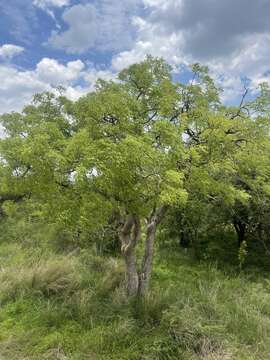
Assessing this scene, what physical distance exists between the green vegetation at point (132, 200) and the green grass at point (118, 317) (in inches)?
0.8

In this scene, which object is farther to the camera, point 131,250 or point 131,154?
point 131,250

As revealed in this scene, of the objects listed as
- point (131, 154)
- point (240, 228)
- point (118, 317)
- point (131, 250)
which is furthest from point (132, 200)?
point (240, 228)

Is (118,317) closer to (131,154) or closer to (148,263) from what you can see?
(148,263)

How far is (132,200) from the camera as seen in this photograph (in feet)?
15.6

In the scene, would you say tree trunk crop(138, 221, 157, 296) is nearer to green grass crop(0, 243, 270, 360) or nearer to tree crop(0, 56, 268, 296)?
tree crop(0, 56, 268, 296)

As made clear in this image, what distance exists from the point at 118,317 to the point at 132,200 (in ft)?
6.53

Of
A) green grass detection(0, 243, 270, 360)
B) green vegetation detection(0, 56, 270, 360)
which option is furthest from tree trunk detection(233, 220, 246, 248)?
green grass detection(0, 243, 270, 360)

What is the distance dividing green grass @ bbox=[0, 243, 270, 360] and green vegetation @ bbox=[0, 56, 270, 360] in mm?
20

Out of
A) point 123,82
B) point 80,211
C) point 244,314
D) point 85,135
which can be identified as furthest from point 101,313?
point 123,82

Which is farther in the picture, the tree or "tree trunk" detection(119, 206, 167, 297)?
"tree trunk" detection(119, 206, 167, 297)

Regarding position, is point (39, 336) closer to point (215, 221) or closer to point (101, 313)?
point (101, 313)

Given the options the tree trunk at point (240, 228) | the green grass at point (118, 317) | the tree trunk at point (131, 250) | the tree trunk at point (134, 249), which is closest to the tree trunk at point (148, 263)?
the tree trunk at point (134, 249)

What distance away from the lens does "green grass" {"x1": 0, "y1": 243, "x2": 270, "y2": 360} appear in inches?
174

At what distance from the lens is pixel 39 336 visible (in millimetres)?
4918
